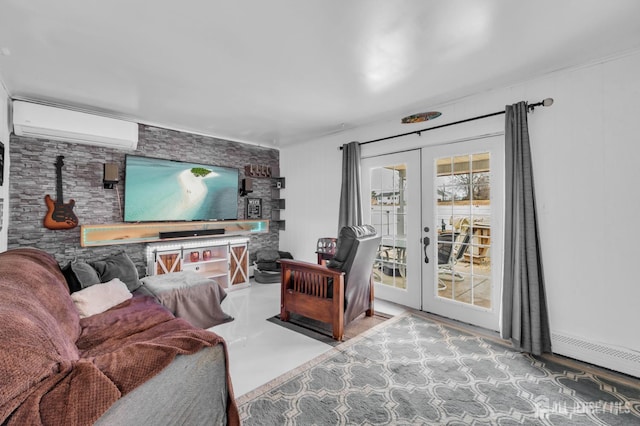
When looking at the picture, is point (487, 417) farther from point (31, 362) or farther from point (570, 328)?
point (31, 362)

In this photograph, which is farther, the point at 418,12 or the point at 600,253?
the point at 600,253

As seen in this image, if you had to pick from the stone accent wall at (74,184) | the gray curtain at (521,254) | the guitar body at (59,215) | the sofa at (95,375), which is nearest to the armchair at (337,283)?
the gray curtain at (521,254)

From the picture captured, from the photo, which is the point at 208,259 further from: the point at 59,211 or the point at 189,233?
the point at 59,211

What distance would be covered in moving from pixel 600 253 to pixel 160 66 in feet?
13.1

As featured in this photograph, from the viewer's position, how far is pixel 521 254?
107 inches

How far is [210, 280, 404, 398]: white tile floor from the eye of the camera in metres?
2.28

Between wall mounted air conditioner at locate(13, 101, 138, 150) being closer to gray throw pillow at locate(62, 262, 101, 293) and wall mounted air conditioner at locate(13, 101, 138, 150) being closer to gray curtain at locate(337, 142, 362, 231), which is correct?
gray throw pillow at locate(62, 262, 101, 293)

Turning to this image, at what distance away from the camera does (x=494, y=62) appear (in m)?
2.48

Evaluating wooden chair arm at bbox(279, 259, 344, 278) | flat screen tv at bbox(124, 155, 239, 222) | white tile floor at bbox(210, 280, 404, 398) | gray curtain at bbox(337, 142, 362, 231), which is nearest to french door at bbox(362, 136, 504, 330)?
gray curtain at bbox(337, 142, 362, 231)

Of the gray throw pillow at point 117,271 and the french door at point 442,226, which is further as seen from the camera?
the french door at point 442,226

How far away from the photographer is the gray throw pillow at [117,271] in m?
2.90

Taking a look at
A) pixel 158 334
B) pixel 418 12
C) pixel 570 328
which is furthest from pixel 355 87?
pixel 570 328

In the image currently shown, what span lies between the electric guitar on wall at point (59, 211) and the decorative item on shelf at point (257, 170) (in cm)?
244

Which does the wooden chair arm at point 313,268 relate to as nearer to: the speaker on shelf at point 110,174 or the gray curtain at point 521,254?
the gray curtain at point 521,254
